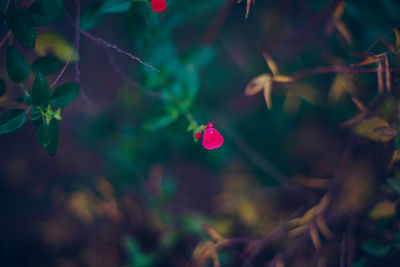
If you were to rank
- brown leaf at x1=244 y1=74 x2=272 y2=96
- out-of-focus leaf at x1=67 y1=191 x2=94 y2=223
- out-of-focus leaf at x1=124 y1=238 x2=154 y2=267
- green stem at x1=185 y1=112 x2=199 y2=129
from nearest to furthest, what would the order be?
green stem at x1=185 y1=112 x2=199 y2=129 → brown leaf at x1=244 y1=74 x2=272 y2=96 → out-of-focus leaf at x1=124 y1=238 x2=154 y2=267 → out-of-focus leaf at x1=67 y1=191 x2=94 y2=223

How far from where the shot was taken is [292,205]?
1.13m

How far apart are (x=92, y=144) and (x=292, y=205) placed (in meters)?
0.92

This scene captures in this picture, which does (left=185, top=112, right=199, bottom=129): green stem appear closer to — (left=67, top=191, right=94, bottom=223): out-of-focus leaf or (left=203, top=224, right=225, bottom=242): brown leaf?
(left=203, top=224, right=225, bottom=242): brown leaf

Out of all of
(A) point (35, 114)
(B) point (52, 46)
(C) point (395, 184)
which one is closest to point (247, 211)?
(C) point (395, 184)

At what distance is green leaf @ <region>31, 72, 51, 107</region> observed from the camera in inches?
20.0

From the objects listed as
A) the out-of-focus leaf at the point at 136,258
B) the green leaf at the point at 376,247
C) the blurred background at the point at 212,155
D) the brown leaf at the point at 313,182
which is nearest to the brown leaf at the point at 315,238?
the blurred background at the point at 212,155

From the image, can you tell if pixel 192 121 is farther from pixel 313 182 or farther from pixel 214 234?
pixel 313 182

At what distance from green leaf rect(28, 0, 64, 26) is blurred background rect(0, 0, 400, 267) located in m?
0.14

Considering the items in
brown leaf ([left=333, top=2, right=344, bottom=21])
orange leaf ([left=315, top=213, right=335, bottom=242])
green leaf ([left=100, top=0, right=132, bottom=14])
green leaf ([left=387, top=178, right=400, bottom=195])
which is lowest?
orange leaf ([left=315, top=213, right=335, bottom=242])

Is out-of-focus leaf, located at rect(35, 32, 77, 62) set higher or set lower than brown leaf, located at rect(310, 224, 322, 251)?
higher

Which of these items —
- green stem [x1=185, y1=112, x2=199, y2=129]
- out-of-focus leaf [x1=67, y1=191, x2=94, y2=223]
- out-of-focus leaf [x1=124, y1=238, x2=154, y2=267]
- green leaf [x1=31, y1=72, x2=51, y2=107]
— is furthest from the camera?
out-of-focus leaf [x1=67, y1=191, x2=94, y2=223]

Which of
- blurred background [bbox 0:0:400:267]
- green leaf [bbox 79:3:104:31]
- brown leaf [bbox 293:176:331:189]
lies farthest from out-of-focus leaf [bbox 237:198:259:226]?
green leaf [bbox 79:3:104:31]

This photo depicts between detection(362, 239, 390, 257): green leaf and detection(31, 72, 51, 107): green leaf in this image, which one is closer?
detection(31, 72, 51, 107): green leaf

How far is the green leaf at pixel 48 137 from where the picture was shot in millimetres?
531
